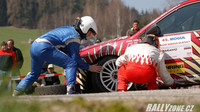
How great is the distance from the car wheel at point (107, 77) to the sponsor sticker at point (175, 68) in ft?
2.69

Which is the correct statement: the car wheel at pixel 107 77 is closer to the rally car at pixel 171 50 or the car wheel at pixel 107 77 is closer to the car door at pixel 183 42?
the rally car at pixel 171 50

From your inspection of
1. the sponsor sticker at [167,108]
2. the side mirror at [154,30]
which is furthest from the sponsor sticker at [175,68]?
the sponsor sticker at [167,108]

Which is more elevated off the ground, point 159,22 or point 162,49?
point 159,22

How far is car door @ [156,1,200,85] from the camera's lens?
6379mm

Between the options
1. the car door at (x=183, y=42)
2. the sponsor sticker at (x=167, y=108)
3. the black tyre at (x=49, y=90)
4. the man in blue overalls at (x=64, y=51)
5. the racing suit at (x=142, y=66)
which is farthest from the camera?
the black tyre at (x=49, y=90)

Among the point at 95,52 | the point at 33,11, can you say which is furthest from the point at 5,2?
the point at 95,52

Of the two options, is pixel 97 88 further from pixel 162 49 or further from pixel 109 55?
pixel 162 49

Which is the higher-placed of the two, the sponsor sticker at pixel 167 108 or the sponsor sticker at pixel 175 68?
the sponsor sticker at pixel 175 68

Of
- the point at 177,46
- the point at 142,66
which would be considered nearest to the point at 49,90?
the point at 142,66

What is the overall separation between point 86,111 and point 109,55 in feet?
15.0

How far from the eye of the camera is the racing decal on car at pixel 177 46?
6422mm

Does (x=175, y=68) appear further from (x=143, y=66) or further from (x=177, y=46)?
(x=143, y=66)

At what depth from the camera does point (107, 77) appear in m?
6.80

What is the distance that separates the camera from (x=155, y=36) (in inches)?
254
